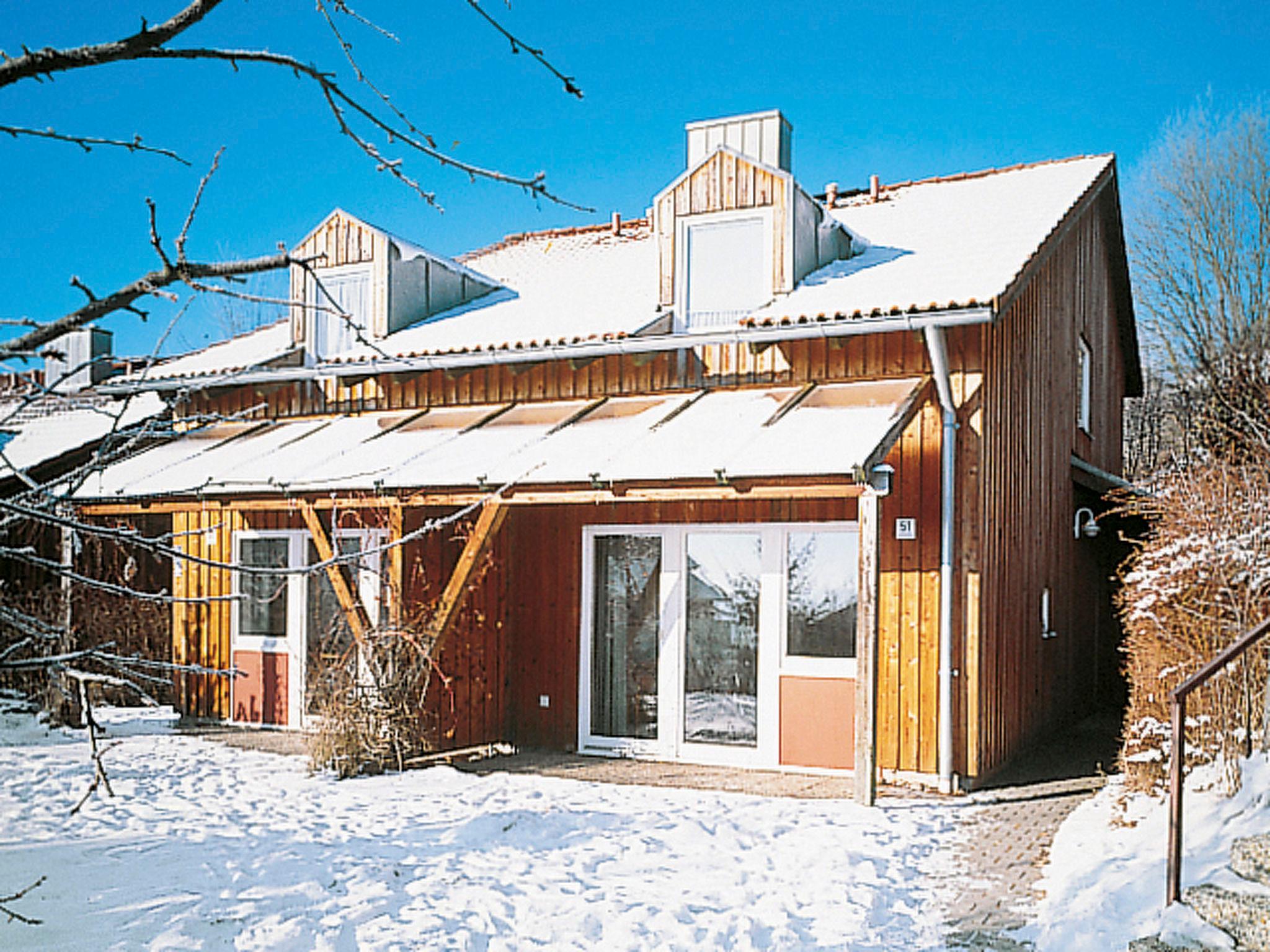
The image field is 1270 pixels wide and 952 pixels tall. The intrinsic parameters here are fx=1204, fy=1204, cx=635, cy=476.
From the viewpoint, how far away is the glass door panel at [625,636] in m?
11.1

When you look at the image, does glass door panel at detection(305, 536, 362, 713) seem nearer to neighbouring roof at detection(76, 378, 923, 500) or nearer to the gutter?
neighbouring roof at detection(76, 378, 923, 500)

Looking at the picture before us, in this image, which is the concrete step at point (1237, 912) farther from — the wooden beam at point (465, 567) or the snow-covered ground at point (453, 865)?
the wooden beam at point (465, 567)

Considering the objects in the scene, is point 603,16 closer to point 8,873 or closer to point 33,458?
point 8,873

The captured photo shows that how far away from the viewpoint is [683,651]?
1082cm

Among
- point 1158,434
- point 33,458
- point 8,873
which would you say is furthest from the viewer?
point 1158,434

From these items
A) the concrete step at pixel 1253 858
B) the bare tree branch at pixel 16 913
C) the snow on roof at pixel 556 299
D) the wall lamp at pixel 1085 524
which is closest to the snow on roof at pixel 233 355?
the snow on roof at pixel 556 299

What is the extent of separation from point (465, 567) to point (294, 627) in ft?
10.8

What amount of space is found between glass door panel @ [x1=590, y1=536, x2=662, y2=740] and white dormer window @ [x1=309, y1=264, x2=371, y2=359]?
4.46 metres

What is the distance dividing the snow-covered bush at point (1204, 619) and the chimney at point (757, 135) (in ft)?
21.1

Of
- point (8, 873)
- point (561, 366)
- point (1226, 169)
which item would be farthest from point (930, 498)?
point (1226, 169)

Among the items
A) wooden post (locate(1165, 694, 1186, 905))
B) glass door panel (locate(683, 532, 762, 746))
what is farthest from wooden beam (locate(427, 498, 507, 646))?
wooden post (locate(1165, 694, 1186, 905))

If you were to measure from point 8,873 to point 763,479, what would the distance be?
542cm

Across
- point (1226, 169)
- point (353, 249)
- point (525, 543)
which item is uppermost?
point (1226, 169)

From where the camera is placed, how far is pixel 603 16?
4551mm
